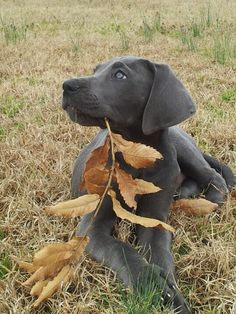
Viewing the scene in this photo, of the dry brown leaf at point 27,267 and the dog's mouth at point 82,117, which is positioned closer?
the dry brown leaf at point 27,267

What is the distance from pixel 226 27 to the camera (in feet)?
33.0

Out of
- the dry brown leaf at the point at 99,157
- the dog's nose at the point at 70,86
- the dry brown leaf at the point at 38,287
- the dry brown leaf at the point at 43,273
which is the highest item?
the dog's nose at the point at 70,86

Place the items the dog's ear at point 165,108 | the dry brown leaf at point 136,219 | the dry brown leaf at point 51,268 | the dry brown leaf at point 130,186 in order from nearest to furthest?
the dry brown leaf at point 51,268 < the dry brown leaf at point 136,219 < the dry brown leaf at point 130,186 < the dog's ear at point 165,108

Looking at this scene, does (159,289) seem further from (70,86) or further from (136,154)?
(70,86)

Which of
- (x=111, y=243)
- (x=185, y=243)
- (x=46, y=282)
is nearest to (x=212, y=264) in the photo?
(x=185, y=243)

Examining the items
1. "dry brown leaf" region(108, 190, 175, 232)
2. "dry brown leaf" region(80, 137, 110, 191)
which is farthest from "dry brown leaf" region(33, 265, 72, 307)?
"dry brown leaf" region(80, 137, 110, 191)

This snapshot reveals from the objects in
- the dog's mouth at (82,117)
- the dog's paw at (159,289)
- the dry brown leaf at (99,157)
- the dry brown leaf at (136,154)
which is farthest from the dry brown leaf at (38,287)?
the dog's mouth at (82,117)

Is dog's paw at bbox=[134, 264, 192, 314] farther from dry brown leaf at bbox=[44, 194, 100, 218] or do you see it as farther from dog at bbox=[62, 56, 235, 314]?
dry brown leaf at bbox=[44, 194, 100, 218]

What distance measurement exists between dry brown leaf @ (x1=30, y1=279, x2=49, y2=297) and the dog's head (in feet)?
3.06

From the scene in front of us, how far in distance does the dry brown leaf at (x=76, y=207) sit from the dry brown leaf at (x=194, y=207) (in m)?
0.79

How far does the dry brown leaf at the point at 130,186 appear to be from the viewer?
3.01m

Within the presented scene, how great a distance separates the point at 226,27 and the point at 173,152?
7072mm

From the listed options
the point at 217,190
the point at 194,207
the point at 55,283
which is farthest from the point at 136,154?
the point at 217,190

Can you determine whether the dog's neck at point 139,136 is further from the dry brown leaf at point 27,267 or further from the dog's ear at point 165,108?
the dry brown leaf at point 27,267
